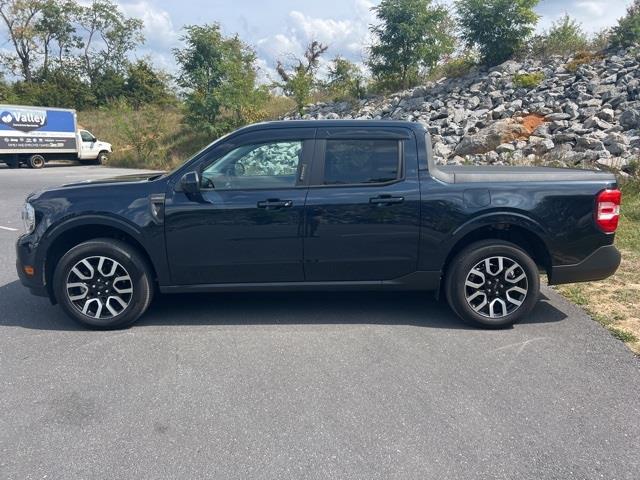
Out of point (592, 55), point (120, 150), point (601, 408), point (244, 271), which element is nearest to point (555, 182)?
point (601, 408)

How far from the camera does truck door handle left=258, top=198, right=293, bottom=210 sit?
452 cm

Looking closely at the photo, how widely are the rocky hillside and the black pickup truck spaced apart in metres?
7.13

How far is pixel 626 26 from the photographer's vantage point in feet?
58.3

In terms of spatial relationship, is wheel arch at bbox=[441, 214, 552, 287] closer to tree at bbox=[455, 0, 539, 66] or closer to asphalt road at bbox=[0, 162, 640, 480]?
asphalt road at bbox=[0, 162, 640, 480]

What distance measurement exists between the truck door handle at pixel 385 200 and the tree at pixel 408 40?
61.8ft

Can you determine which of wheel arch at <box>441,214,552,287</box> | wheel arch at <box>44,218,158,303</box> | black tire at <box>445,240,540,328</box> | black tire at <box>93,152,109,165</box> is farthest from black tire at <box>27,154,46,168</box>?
black tire at <box>445,240,540,328</box>

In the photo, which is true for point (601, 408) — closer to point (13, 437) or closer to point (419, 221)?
point (419, 221)

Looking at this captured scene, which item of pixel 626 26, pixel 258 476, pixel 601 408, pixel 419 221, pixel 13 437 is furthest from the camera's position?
pixel 626 26

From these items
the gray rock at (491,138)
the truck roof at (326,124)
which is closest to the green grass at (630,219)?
the truck roof at (326,124)

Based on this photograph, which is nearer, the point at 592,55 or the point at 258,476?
the point at 258,476

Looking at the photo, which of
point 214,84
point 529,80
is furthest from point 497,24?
point 214,84

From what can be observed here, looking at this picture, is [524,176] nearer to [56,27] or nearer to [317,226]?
[317,226]

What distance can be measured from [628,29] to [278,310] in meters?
18.2

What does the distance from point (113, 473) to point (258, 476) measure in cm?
75
